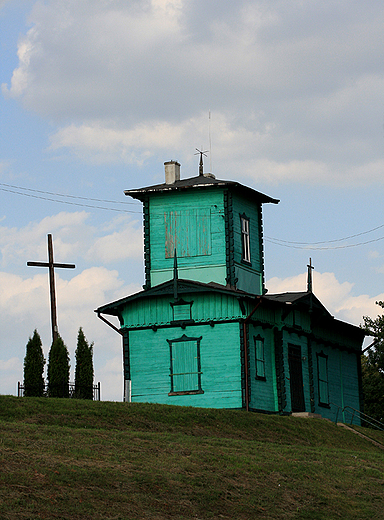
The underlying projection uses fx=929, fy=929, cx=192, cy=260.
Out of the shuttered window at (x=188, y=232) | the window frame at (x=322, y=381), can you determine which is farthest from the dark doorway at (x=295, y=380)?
the shuttered window at (x=188, y=232)

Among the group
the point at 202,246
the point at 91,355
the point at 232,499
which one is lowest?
the point at 232,499


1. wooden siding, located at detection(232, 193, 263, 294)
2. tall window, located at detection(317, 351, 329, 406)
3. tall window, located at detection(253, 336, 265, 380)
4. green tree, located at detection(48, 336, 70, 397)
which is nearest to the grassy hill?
tall window, located at detection(253, 336, 265, 380)

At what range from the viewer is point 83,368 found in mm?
35625

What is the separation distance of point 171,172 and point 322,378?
10.9m

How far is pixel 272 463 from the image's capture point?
22.3 metres

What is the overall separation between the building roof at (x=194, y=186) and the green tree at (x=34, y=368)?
23.0 ft

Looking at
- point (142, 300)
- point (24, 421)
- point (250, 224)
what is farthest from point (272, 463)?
point (250, 224)

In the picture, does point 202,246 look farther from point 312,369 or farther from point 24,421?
point 24,421

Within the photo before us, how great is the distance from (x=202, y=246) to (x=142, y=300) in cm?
314

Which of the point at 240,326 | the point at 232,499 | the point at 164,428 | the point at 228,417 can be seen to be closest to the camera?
the point at 232,499

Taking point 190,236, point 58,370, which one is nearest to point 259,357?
point 190,236

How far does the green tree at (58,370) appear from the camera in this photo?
3469cm

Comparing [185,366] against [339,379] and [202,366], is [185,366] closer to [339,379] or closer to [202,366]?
[202,366]

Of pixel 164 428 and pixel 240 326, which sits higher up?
pixel 240 326
